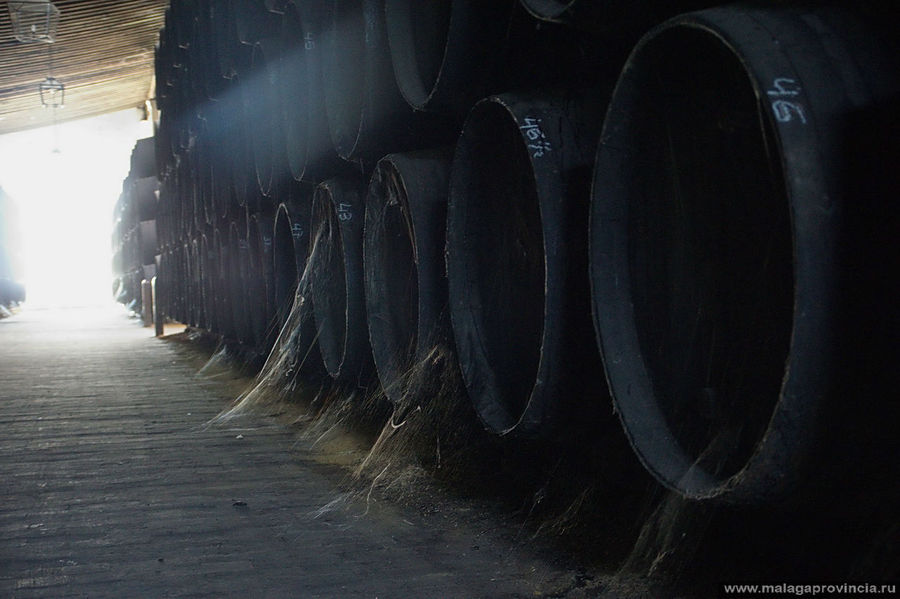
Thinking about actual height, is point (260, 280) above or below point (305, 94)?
below

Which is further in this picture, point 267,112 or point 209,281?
point 209,281

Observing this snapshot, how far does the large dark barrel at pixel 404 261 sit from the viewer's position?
7.64ft

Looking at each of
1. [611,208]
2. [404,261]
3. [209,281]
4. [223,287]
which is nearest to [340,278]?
[404,261]

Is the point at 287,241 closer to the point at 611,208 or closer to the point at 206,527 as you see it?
the point at 206,527

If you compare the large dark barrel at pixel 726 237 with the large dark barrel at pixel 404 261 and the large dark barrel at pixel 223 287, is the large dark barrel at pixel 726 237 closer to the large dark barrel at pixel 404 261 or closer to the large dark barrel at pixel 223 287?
the large dark barrel at pixel 404 261

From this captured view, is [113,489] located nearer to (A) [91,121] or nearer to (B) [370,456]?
(B) [370,456]

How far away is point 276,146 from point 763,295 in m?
2.96

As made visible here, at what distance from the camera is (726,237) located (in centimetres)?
139

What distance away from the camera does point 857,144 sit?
3.51ft

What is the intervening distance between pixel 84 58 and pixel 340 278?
10.2m

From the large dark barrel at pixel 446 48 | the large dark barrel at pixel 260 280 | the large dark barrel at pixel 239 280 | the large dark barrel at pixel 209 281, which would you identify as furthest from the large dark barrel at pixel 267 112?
the large dark barrel at pixel 209 281

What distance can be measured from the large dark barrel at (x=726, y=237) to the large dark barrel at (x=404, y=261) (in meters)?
0.84

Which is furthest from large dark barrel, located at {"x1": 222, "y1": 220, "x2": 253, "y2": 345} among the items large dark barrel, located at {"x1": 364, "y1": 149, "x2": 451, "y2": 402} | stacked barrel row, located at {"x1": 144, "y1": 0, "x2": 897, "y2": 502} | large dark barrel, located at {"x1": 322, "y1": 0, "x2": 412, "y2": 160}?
large dark barrel, located at {"x1": 364, "y1": 149, "x2": 451, "y2": 402}

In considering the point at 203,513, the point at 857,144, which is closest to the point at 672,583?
the point at 857,144
